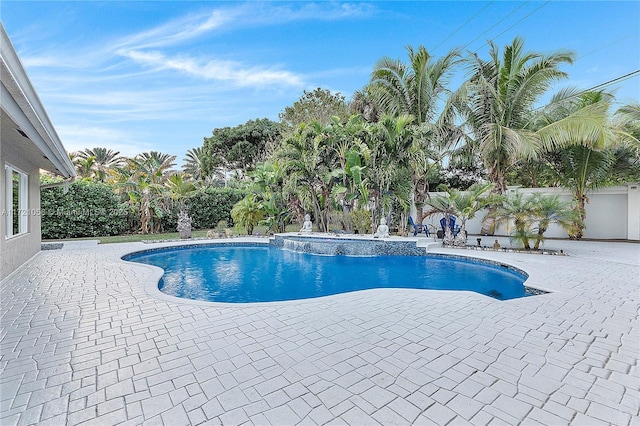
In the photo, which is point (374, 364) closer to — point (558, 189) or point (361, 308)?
point (361, 308)

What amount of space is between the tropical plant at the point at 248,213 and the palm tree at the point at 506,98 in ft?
35.5

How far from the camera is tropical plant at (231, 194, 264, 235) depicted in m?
16.0

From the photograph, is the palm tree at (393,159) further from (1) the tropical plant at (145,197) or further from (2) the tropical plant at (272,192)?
(1) the tropical plant at (145,197)

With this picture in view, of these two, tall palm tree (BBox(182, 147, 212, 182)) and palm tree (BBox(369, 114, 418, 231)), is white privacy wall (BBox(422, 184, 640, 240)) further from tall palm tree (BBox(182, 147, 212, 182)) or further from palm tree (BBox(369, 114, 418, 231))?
tall palm tree (BBox(182, 147, 212, 182))

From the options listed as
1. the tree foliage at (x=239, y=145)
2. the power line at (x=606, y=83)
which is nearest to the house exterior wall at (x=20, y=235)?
the power line at (x=606, y=83)

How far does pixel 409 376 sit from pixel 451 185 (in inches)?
758

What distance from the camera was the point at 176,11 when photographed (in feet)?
32.8

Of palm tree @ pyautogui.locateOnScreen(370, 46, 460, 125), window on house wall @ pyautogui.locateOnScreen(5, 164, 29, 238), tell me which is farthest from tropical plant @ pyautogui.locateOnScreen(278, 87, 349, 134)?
window on house wall @ pyautogui.locateOnScreen(5, 164, 29, 238)

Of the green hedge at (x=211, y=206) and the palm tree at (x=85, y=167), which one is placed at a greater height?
the palm tree at (x=85, y=167)

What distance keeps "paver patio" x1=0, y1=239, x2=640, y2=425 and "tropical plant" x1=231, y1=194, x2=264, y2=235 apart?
413 inches

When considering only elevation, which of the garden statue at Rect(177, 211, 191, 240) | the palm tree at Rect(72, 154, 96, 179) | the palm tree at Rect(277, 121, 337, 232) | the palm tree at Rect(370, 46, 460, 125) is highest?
the palm tree at Rect(370, 46, 460, 125)

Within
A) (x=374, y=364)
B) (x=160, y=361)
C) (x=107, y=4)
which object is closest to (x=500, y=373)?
(x=374, y=364)

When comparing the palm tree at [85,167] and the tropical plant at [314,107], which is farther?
the palm tree at [85,167]

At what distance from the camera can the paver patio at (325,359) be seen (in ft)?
7.86
